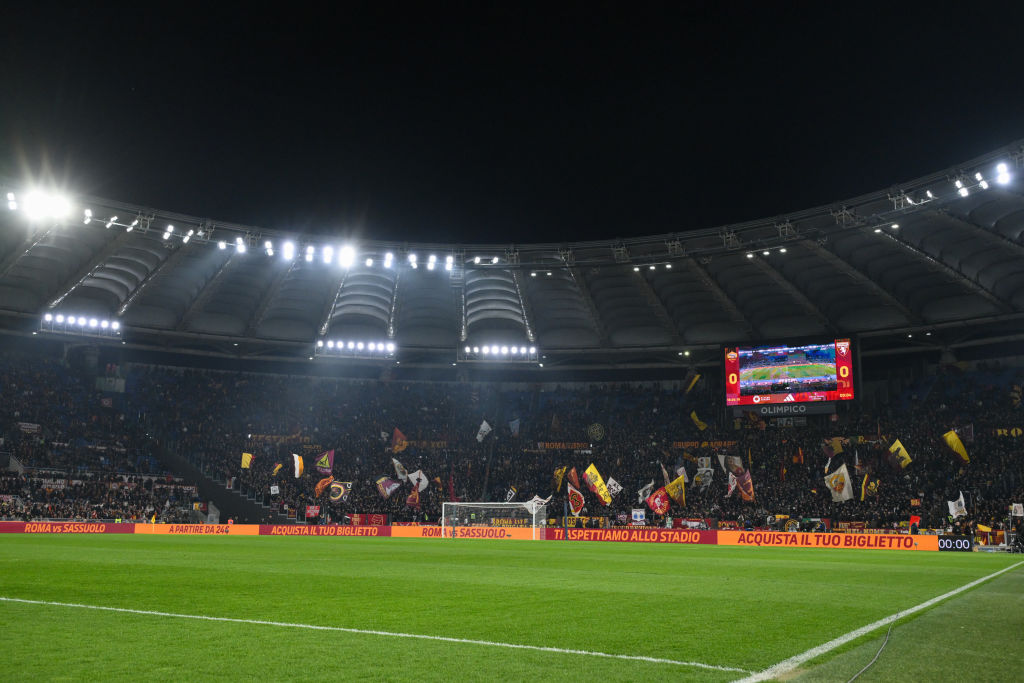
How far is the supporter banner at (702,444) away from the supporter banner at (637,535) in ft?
43.2

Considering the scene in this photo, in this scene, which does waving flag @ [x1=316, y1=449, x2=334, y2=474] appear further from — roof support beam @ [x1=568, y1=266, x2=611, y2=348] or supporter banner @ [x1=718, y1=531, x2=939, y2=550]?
supporter banner @ [x1=718, y1=531, x2=939, y2=550]

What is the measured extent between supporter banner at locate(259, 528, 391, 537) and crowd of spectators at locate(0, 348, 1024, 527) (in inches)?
169

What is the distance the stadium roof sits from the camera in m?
43.6

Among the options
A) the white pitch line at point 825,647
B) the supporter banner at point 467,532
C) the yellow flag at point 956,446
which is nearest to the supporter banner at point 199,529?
the supporter banner at point 467,532

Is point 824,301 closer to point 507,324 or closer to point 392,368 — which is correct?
point 507,324

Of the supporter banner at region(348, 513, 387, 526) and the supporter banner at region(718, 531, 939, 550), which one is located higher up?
the supporter banner at region(718, 531, 939, 550)

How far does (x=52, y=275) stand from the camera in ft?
160

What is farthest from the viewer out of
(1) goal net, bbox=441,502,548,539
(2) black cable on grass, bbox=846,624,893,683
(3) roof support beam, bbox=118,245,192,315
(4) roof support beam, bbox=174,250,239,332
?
(4) roof support beam, bbox=174,250,239,332

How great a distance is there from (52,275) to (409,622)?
4838 centimetres

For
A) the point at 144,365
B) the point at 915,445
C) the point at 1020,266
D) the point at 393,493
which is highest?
the point at 1020,266

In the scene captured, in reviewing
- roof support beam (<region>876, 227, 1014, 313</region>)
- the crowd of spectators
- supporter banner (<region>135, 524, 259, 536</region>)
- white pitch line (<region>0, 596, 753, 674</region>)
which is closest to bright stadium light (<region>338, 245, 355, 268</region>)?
the crowd of spectators

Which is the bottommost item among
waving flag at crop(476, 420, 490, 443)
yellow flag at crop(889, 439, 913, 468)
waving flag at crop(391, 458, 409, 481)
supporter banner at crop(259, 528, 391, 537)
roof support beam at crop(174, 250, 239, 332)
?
supporter banner at crop(259, 528, 391, 537)

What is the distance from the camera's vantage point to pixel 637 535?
4384cm

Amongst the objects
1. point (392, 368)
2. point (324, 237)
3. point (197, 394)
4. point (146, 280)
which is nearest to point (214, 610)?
point (324, 237)
